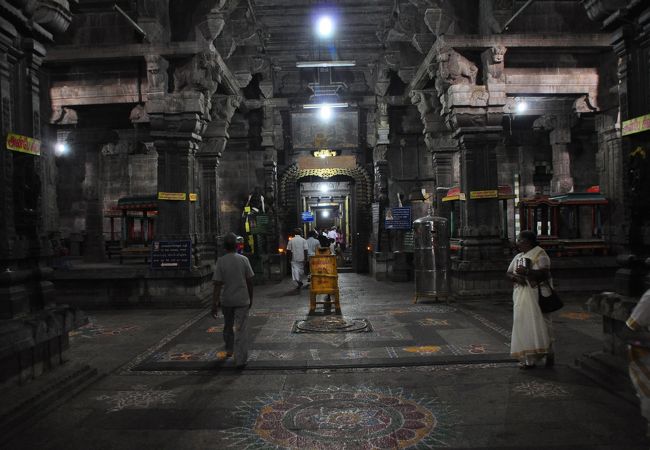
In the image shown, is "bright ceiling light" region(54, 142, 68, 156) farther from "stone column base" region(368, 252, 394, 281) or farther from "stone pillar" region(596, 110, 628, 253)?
"stone pillar" region(596, 110, 628, 253)

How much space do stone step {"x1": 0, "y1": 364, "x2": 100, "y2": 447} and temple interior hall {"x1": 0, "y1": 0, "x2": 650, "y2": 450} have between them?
0.09ft

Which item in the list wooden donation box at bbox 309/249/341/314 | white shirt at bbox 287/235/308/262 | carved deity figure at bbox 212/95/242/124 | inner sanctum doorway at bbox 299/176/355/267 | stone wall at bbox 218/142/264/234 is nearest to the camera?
wooden donation box at bbox 309/249/341/314

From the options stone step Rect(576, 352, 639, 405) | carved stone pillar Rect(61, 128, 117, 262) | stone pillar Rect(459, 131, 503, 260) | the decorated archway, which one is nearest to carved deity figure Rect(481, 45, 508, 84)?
stone pillar Rect(459, 131, 503, 260)

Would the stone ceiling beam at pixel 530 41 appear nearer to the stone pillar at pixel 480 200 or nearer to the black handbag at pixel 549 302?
the stone pillar at pixel 480 200

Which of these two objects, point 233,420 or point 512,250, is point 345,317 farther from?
point 512,250

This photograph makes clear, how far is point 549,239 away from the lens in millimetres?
13922

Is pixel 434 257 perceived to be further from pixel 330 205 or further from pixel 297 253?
pixel 330 205

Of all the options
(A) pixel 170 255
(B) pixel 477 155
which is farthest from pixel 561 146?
(A) pixel 170 255

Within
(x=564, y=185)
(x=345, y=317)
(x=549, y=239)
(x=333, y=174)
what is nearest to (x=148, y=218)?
(x=333, y=174)

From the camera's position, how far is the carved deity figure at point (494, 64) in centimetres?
1076

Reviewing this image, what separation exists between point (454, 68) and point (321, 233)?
235 inches

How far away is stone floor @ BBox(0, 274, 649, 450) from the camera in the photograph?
386 cm

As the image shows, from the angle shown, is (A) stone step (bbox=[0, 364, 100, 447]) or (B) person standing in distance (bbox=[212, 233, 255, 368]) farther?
(B) person standing in distance (bbox=[212, 233, 255, 368])

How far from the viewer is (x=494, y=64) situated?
10.9 m
